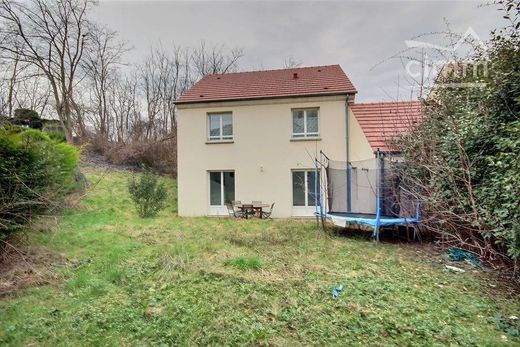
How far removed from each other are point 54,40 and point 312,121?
63.2 feet

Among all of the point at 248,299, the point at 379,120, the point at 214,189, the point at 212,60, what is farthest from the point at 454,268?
the point at 212,60

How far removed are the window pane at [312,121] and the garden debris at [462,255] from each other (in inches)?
317

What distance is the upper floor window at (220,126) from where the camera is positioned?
14320 mm

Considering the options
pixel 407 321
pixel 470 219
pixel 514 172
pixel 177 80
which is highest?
pixel 177 80

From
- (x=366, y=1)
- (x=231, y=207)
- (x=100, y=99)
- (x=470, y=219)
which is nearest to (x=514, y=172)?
(x=470, y=219)

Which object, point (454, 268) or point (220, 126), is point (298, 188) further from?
point (454, 268)

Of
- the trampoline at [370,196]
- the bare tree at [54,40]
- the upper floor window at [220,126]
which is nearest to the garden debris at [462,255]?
the trampoline at [370,196]

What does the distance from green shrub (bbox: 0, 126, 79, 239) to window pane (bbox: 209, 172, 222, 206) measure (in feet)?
27.8

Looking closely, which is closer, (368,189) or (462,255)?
(462,255)

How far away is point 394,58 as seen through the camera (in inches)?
246

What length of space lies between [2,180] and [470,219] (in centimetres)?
782

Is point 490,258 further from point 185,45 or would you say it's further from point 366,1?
point 185,45

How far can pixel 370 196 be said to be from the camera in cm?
923
